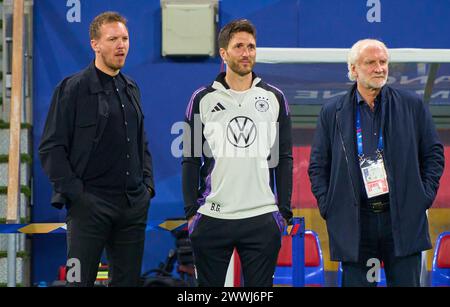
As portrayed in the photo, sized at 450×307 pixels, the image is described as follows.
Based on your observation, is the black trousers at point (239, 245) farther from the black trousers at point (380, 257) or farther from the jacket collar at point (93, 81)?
the jacket collar at point (93, 81)

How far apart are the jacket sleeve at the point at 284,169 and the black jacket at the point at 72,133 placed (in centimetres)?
87

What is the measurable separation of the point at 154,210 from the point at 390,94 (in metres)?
4.13

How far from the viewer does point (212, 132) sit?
454cm

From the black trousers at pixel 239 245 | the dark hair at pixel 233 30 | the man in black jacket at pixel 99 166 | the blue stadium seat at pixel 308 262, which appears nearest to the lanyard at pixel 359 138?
the black trousers at pixel 239 245

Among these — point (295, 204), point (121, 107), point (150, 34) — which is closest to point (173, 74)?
point (150, 34)

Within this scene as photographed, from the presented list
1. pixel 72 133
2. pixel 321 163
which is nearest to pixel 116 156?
pixel 72 133

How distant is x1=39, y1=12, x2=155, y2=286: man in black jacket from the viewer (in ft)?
14.8

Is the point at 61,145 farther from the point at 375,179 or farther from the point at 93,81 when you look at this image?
the point at 375,179

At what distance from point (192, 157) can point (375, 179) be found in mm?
898

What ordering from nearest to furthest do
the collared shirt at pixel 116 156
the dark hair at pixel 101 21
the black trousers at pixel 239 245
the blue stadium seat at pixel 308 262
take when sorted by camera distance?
the black trousers at pixel 239 245 → the collared shirt at pixel 116 156 → the dark hair at pixel 101 21 → the blue stadium seat at pixel 308 262

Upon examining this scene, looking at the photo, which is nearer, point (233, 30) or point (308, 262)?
point (233, 30)

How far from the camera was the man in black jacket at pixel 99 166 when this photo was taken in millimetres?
4520

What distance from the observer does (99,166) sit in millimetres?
→ 4562
